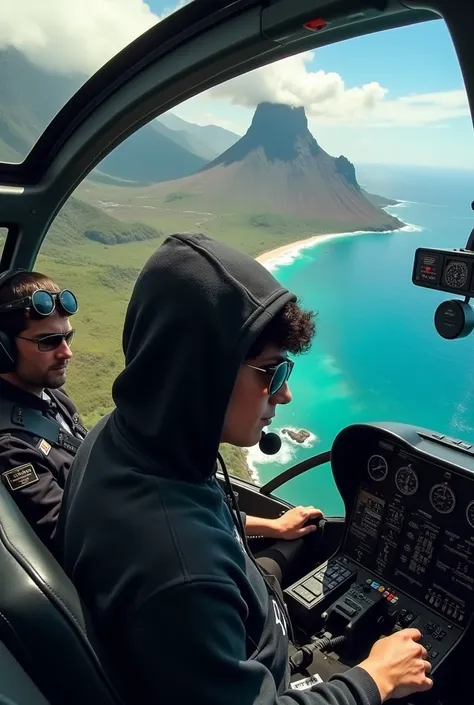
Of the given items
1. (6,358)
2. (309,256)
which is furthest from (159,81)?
(6,358)

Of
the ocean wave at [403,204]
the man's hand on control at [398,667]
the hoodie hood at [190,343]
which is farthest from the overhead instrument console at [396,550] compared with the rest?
the hoodie hood at [190,343]

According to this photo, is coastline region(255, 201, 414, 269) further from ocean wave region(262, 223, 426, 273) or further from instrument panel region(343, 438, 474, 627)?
instrument panel region(343, 438, 474, 627)

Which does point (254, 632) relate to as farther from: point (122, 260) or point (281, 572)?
point (122, 260)

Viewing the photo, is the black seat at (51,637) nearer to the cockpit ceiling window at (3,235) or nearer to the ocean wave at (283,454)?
the ocean wave at (283,454)

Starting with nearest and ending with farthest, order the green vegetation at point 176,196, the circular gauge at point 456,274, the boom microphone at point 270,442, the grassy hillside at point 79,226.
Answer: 1. the circular gauge at point 456,274
2. the boom microphone at point 270,442
3. the green vegetation at point 176,196
4. the grassy hillside at point 79,226

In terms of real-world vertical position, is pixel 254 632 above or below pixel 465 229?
below

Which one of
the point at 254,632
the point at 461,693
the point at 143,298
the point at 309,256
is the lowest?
the point at 461,693
